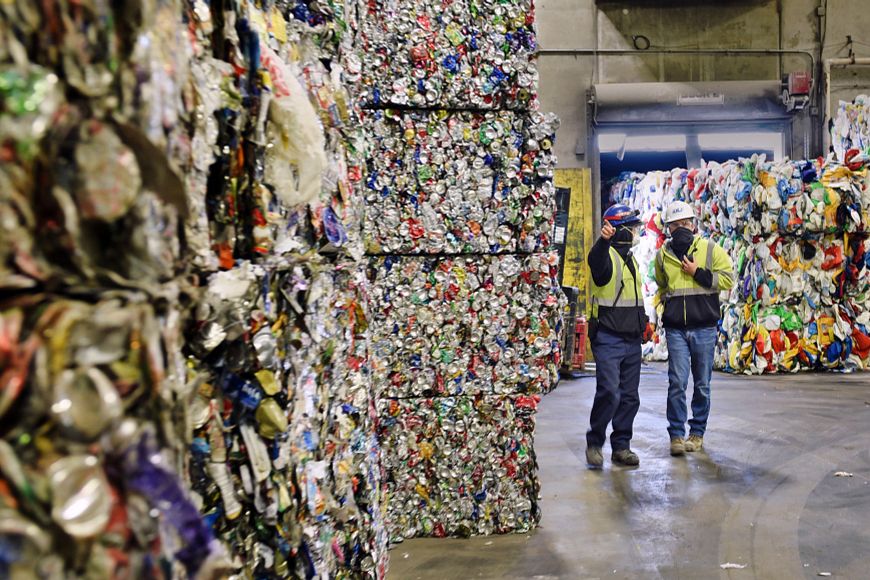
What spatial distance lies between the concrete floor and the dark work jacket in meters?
0.93

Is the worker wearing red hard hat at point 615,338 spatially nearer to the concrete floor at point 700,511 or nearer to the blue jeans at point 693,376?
the concrete floor at point 700,511

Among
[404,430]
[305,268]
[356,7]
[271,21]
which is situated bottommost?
[404,430]

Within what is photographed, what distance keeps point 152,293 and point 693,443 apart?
5.58 m

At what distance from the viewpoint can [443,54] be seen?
3.89m

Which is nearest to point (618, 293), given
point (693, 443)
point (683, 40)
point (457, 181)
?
point (693, 443)

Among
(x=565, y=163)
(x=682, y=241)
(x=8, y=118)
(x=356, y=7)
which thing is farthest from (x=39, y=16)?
(x=565, y=163)

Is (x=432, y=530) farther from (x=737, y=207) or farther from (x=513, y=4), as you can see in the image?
(x=737, y=207)

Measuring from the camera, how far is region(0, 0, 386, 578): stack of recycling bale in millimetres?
644

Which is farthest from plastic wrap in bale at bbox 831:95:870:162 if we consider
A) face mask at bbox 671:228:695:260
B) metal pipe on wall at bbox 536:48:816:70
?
face mask at bbox 671:228:695:260

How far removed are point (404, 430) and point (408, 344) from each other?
0.42 meters

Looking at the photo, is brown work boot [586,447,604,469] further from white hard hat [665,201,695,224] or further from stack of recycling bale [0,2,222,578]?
stack of recycling bale [0,2,222,578]

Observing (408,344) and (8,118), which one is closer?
(8,118)

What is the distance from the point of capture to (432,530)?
13.3 ft

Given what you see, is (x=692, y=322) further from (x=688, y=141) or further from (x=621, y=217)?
(x=688, y=141)
